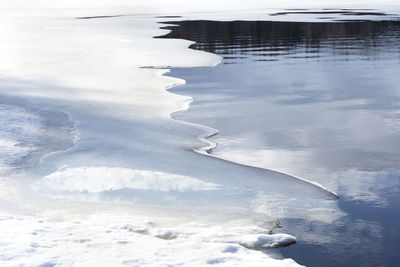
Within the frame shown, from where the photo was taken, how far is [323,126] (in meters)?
10.3

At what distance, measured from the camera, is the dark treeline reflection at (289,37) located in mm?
22469

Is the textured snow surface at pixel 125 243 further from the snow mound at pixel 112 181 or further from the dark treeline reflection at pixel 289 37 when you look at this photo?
the dark treeline reflection at pixel 289 37

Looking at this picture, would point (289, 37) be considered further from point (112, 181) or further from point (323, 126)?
point (112, 181)

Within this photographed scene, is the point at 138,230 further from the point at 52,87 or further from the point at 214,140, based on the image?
the point at 52,87

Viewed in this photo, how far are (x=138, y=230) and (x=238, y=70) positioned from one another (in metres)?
11.6

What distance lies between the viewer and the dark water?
594 centimetres

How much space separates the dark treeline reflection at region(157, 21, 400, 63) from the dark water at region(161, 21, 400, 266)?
0.94 ft

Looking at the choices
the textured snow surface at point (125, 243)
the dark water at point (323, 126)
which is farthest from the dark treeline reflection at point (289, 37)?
the textured snow surface at point (125, 243)

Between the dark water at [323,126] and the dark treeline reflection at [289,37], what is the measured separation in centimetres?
29

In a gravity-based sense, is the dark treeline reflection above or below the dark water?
above

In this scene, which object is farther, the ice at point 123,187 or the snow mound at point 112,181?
the snow mound at point 112,181

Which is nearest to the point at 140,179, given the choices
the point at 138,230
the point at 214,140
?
the point at 138,230

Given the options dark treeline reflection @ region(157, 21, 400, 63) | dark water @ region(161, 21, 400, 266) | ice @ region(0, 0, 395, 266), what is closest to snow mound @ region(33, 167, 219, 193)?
ice @ region(0, 0, 395, 266)

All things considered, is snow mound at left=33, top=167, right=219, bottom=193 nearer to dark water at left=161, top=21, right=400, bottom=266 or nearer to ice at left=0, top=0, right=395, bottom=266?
ice at left=0, top=0, right=395, bottom=266
